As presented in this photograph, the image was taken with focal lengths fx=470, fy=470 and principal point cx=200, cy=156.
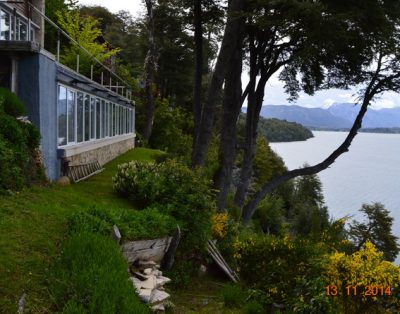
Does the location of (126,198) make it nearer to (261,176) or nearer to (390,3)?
(390,3)

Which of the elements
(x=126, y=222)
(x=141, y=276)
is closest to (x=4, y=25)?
(x=126, y=222)

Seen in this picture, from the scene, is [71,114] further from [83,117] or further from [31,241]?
[31,241]

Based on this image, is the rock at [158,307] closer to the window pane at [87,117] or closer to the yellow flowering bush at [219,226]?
the yellow flowering bush at [219,226]

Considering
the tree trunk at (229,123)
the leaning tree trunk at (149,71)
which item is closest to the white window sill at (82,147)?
the tree trunk at (229,123)

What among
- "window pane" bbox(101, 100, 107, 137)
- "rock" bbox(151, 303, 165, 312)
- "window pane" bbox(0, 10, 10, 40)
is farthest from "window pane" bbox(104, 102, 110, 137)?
"rock" bbox(151, 303, 165, 312)

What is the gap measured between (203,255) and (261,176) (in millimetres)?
40100

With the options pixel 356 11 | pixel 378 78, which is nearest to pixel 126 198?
pixel 356 11

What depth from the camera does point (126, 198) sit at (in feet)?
40.0

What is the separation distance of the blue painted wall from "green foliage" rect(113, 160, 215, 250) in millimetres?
1885

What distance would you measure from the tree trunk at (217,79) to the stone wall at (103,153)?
3.67m

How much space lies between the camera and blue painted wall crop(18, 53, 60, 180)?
1135cm

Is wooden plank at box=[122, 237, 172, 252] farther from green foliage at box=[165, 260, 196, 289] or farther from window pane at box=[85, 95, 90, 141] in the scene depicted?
window pane at box=[85, 95, 90, 141]

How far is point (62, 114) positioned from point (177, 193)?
201 inches

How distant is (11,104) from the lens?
10633 millimetres
